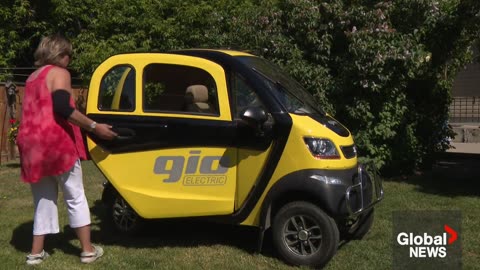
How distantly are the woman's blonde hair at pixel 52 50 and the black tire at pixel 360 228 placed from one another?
304cm

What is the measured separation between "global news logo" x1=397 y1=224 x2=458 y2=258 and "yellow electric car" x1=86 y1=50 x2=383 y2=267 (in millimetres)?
452

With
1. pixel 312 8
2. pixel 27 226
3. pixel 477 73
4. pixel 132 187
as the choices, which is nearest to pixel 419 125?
pixel 312 8

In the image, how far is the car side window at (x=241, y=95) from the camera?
4887 millimetres

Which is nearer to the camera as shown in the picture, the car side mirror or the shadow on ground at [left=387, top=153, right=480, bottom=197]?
the car side mirror

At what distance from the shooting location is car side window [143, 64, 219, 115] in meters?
5.04

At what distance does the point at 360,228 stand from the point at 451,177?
12.4ft

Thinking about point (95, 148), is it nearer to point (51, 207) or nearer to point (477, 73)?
point (51, 207)

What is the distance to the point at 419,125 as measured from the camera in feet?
29.0

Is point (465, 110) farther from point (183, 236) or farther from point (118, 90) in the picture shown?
point (118, 90)

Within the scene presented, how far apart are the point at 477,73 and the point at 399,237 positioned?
13082 millimetres

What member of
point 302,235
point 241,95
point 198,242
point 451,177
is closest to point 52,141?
point 241,95

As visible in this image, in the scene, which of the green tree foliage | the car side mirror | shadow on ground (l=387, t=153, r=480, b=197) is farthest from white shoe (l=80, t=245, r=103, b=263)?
shadow on ground (l=387, t=153, r=480, b=197)

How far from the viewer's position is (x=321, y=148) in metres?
4.65

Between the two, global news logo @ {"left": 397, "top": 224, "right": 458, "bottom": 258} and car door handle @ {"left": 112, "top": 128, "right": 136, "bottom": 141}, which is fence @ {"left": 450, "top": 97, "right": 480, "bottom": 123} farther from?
car door handle @ {"left": 112, "top": 128, "right": 136, "bottom": 141}
